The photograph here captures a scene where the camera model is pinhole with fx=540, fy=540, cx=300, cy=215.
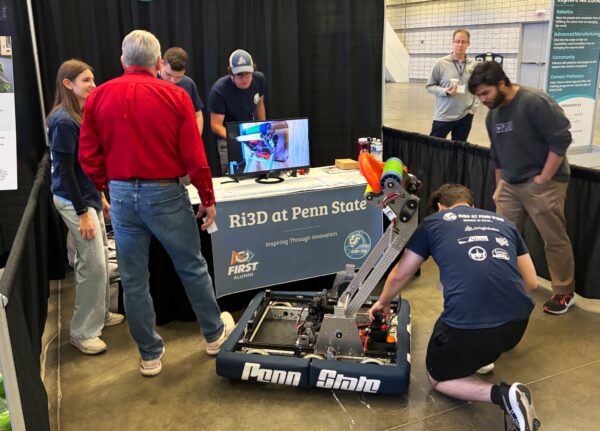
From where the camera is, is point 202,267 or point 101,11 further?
point 101,11

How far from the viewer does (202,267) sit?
2670mm

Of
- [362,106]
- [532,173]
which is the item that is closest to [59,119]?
[532,173]

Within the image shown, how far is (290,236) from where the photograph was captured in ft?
10.8

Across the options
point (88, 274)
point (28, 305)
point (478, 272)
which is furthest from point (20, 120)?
point (478, 272)

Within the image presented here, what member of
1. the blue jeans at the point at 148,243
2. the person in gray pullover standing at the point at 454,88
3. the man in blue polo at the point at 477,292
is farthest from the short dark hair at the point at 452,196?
the person in gray pullover standing at the point at 454,88

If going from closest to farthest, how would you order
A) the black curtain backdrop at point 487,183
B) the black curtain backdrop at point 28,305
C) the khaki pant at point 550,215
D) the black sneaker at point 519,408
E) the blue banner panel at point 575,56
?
1. the black curtain backdrop at point 28,305
2. the black sneaker at point 519,408
3. the khaki pant at point 550,215
4. the black curtain backdrop at point 487,183
5. the blue banner panel at point 575,56

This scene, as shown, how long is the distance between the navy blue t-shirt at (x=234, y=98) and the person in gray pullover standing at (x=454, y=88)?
165 centimetres

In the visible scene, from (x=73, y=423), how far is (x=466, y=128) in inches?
156

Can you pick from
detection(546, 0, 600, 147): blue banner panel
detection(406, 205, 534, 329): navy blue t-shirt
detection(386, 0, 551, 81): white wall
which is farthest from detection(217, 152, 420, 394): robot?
detection(386, 0, 551, 81): white wall

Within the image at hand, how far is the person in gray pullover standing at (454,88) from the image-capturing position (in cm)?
463

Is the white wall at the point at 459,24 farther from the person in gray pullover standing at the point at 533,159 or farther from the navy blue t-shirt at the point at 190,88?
the navy blue t-shirt at the point at 190,88

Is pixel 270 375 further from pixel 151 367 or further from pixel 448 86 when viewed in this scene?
pixel 448 86

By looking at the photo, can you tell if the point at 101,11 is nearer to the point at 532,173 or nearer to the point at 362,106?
the point at 362,106

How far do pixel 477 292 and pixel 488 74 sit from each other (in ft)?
4.43
